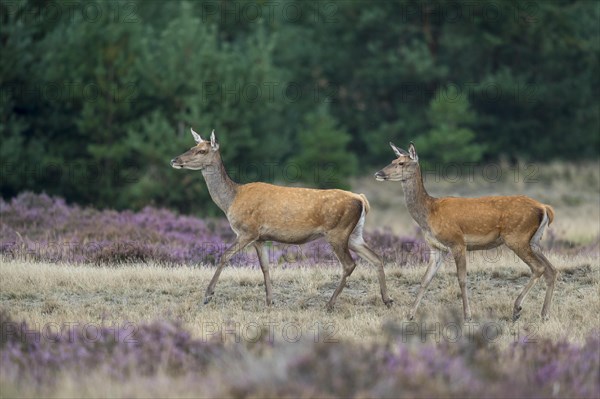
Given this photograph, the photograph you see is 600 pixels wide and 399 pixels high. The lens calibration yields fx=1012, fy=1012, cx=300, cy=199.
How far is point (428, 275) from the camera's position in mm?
11688

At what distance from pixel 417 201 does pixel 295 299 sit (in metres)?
2.08

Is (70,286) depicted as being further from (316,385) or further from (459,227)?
(316,385)

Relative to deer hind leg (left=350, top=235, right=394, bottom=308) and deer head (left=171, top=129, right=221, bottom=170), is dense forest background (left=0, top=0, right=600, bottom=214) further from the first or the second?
deer hind leg (left=350, top=235, right=394, bottom=308)

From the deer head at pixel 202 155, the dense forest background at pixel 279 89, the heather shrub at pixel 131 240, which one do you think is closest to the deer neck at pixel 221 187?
the deer head at pixel 202 155

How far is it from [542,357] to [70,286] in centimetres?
663

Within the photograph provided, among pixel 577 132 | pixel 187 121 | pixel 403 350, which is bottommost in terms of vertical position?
pixel 577 132

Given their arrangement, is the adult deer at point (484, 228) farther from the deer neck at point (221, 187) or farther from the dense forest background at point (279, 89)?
the dense forest background at point (279, 89)

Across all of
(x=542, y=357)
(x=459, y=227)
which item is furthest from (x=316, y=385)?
(x=459, y=227)

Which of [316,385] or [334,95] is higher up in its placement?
[316,385]

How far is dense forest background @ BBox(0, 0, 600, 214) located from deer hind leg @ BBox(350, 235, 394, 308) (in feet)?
42.4

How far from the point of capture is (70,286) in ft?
41.5

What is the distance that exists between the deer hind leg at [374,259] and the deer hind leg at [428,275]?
57 centimetres

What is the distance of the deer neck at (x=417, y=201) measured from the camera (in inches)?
461

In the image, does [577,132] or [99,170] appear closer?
[99,170]
